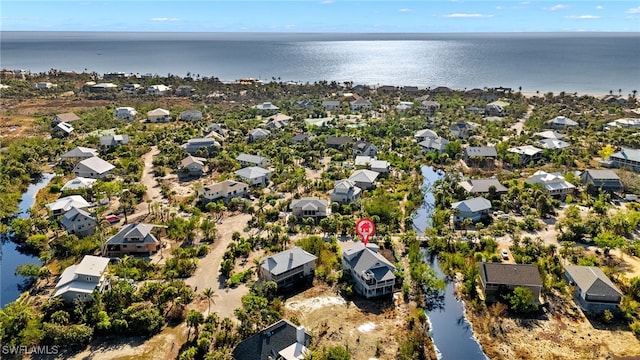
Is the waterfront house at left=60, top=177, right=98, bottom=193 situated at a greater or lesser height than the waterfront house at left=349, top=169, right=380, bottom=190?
lesser

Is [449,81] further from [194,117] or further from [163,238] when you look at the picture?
[163,238]

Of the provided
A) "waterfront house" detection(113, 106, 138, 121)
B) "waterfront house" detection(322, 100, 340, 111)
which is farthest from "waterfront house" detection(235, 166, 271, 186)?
"waterfront house" detection(322, 100, 340, 111)

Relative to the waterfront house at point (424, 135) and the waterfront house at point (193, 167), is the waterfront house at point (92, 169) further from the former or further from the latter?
the waterfront house at point (424, 135)

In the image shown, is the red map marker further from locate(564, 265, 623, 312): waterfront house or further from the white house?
the white house

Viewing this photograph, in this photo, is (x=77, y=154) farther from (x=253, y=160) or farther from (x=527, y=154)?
(x=527, y=154)

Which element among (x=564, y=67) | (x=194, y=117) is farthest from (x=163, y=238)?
(x=564, y=67)

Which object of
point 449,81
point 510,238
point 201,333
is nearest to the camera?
point 201,333

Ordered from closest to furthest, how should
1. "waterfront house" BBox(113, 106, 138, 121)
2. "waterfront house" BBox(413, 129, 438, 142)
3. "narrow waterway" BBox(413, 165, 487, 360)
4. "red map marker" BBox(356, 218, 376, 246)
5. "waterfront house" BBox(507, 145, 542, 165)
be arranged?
"narrow waterway" BBox(413, 165, 487, 360), "red map marker" BBox(356, 218, 376, 246), "waterfront house" BBox(507, 145, 542, 165), "waterfront house" BBox(413, 129, 438, 142), "waterfront house" BBox(113, 106, 138, 121)
